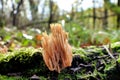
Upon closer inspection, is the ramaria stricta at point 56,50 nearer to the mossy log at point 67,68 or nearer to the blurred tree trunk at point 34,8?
the mossy log at point 67,68

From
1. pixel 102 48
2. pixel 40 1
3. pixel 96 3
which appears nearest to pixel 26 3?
pixel 40 1

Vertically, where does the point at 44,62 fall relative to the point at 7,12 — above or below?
above

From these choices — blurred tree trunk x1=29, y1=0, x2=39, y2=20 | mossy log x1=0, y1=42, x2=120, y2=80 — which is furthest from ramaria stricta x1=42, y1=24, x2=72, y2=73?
blurred tree trunk x1=29, y1=0, x2=39, y2=20

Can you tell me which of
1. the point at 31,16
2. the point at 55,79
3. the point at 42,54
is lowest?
the point at 31,16

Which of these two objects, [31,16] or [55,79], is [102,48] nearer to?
[55,79]

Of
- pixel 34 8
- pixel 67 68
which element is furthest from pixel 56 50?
pixel 34 8

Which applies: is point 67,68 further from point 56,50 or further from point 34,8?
point 34,8
